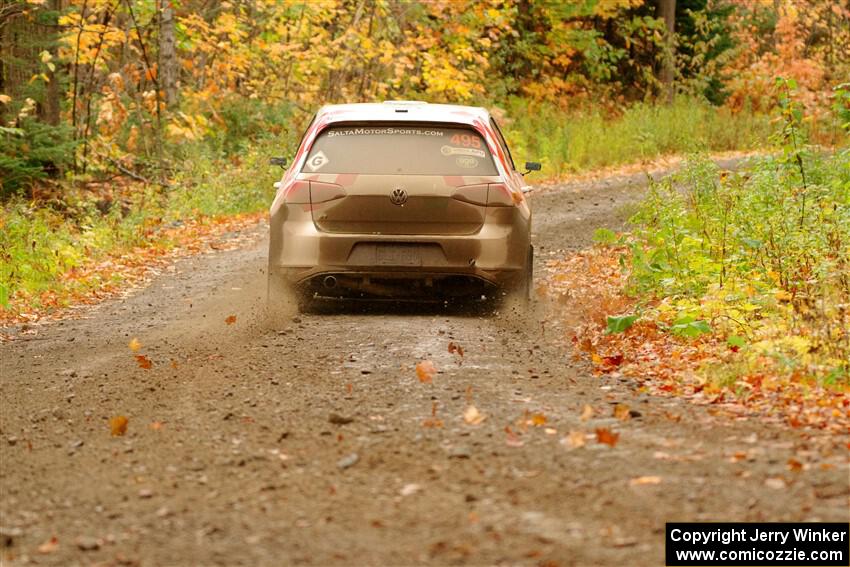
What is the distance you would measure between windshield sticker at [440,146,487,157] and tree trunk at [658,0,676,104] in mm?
23222

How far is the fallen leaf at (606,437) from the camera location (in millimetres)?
5668

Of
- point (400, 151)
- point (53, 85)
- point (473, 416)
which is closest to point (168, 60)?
point (53, 85)

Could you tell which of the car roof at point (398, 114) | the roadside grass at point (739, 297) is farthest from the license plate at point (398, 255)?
the roadside grass at point (739, 297)

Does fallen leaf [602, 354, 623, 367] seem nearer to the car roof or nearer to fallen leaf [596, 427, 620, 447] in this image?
fallen leaf [596, 427, 620, 447]

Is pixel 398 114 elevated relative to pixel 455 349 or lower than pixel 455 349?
elevated

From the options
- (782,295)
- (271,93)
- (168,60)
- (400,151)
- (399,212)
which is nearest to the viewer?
(782,295)

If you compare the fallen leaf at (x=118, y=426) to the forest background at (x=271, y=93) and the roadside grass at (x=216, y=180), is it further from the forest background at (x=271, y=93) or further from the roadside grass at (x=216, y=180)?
the forest background at (x=271, y=93)

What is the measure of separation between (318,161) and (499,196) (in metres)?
1.54

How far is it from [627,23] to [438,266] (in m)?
25.5

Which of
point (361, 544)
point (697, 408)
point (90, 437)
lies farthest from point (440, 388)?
point (361, 544)

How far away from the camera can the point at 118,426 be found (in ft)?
20.6

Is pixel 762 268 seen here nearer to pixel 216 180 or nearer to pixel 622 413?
pixel 622 413

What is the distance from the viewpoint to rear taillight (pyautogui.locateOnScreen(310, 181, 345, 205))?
30.5 ft

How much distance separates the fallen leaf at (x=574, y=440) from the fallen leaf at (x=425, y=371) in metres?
1.56
